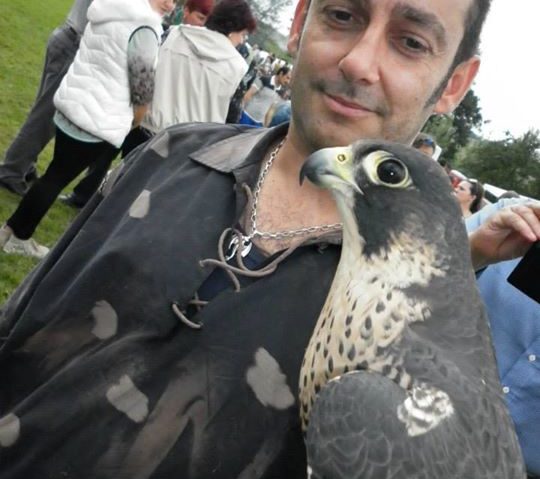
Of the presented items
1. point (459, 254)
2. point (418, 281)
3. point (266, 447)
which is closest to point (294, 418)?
point (266, 447)

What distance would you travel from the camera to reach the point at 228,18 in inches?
220

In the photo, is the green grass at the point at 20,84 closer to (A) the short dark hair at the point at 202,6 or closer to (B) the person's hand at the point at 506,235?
(A) the short dark hair at the point at 202,6

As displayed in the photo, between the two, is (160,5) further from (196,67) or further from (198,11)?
(198,11)

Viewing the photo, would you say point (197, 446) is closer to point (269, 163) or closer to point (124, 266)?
point (124, 266)

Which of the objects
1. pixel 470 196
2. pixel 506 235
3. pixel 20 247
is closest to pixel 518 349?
pixel 506 235

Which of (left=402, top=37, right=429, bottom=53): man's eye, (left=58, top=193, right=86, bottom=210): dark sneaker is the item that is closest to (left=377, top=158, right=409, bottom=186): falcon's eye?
(left=402, top=37, right=429, bottom=53): man's eye

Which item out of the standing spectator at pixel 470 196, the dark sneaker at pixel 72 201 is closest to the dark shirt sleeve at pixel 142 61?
the dark sneaker at pixel 72 201

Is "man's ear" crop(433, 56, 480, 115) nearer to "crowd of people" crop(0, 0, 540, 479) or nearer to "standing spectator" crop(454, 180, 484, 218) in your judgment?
"crowd of people" crop(0, 0, 540, 479)

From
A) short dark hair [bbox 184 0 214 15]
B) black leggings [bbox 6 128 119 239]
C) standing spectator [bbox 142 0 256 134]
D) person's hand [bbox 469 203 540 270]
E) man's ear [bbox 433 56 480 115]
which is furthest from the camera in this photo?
short dark hair [bbox 184 0 214 15]

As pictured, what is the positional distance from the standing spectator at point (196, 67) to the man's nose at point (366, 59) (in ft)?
12.6

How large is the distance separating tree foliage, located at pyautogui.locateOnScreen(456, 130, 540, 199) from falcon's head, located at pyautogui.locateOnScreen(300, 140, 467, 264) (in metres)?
44.5

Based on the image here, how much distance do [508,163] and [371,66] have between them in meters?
47.1

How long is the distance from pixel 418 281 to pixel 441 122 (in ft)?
145

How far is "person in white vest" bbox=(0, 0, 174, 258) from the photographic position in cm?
461
